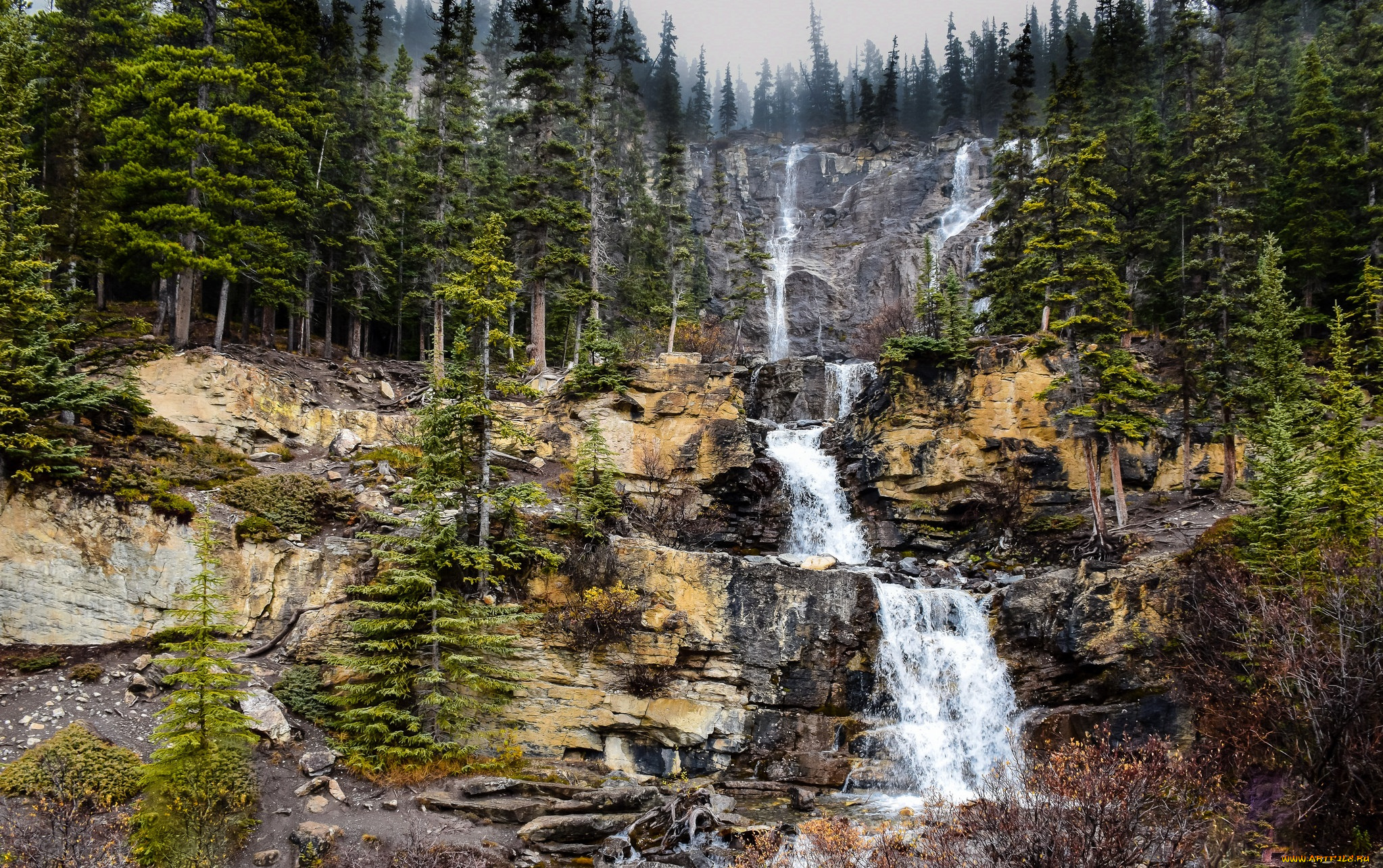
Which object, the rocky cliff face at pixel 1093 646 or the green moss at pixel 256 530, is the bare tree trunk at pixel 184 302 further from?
the rocky cliff face at pixel 1093 646

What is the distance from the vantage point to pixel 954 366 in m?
30.3

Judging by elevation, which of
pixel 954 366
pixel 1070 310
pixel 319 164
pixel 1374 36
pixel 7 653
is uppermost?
pixel 1374 36

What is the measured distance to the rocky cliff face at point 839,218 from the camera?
59031mm

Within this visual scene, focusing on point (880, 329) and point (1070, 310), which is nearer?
point (1070, 310)

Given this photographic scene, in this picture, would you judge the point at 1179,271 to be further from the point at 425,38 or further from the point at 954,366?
the point at 425,38

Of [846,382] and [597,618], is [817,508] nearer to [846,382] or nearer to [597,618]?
[846,382]

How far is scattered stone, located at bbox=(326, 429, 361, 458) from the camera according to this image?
25797 mm

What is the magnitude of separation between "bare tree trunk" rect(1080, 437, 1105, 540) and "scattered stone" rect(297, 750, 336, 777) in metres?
24.8

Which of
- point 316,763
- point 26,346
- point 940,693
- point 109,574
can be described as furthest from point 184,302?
point 940,693

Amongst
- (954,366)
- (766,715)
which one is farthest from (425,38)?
(766,715)

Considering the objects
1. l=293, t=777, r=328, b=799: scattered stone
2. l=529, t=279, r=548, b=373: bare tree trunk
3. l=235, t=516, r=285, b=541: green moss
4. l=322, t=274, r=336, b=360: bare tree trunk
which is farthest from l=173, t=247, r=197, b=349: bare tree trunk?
l=293, t=777, r=328, b=799: scattered stone

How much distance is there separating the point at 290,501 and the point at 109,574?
470 centimetres

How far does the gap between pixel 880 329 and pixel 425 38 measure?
128m

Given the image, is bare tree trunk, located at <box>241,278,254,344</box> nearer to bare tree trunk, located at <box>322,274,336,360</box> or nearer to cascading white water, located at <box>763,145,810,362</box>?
bare tree trunk, located at <box>322,274,336,360</box>
